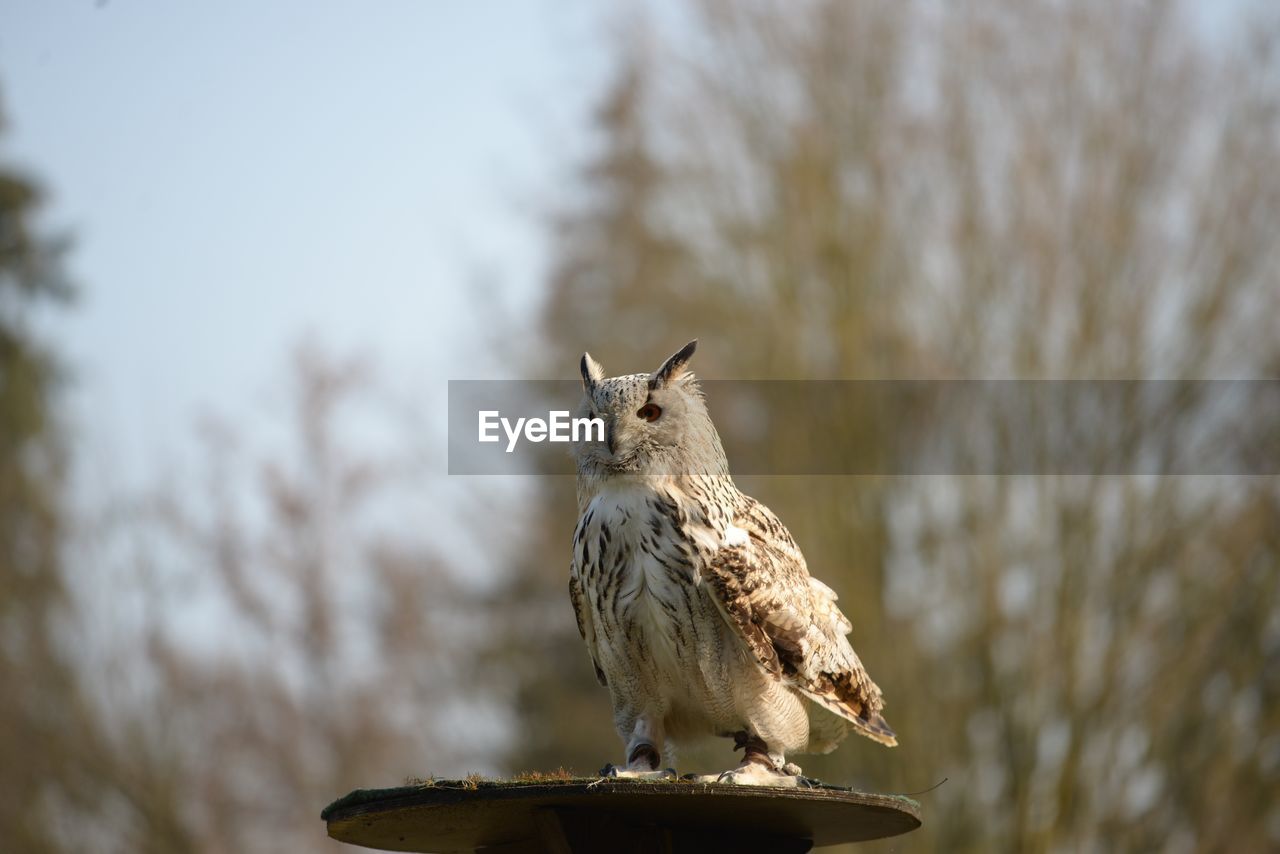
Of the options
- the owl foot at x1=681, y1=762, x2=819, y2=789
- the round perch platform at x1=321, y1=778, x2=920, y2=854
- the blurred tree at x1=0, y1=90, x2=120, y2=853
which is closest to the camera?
the round perch platform at x1=321, y1=778, x2=920, y2=854

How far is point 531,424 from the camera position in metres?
4.83

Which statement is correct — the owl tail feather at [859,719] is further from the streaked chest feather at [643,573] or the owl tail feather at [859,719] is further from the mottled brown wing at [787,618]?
the streaked chest feather at [643,573]

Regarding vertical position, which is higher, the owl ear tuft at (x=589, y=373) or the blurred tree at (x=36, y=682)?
the owl ear tuft at (x=589, y=373)

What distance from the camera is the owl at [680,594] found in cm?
373

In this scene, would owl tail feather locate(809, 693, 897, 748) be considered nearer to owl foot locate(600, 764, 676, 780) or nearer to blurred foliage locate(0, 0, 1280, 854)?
owl foot locate(600, 764, 676, 780)

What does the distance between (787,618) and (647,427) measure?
2.14 feet

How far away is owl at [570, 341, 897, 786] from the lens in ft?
12.2

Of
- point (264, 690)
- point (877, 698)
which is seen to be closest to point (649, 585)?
point (877, 698)

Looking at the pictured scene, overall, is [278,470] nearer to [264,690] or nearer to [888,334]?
[264,690]

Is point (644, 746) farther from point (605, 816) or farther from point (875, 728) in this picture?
point (875, 728)

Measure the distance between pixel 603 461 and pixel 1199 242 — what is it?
9977mm

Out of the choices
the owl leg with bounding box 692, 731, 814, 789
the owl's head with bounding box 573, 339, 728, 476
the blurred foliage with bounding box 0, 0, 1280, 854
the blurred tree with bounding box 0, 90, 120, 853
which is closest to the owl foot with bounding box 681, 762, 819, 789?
the owl leg with bounding box 692, 731, 814, 789

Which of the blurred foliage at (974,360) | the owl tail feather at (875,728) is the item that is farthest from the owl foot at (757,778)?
the blurred foliage at (974,360)

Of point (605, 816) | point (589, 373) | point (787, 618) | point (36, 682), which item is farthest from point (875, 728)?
point (36, 682)
